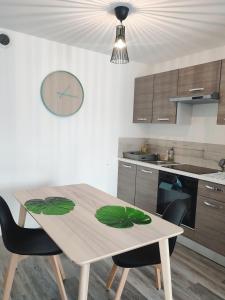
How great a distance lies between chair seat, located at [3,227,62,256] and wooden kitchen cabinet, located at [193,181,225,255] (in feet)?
5.11

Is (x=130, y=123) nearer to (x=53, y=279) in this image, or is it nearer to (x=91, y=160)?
(x=91, y=160)

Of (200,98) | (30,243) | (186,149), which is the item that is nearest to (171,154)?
(186,149)

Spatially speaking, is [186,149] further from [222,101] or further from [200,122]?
[222,101]

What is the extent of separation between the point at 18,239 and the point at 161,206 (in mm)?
1790

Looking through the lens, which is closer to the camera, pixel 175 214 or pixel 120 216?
pixel 120 216

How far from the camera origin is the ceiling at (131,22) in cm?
192

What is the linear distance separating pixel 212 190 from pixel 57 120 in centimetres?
197

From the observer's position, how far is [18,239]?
5.91 ft

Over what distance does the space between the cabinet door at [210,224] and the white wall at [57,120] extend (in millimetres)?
1451

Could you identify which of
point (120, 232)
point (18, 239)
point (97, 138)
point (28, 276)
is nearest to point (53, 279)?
point (28, 276)

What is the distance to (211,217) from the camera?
2434mm

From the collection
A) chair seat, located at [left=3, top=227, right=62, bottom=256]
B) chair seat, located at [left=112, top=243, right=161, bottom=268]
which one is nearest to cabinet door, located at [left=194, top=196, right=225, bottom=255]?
chair seat, located at [left=112, top=243, right=161, bottom=268]

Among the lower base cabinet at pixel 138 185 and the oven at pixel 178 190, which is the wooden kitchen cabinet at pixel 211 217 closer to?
the oven at pixel 178 190

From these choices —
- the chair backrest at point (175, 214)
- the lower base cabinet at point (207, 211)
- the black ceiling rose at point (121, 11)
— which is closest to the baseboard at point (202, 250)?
the lower base cabinet at point (207, 211)
